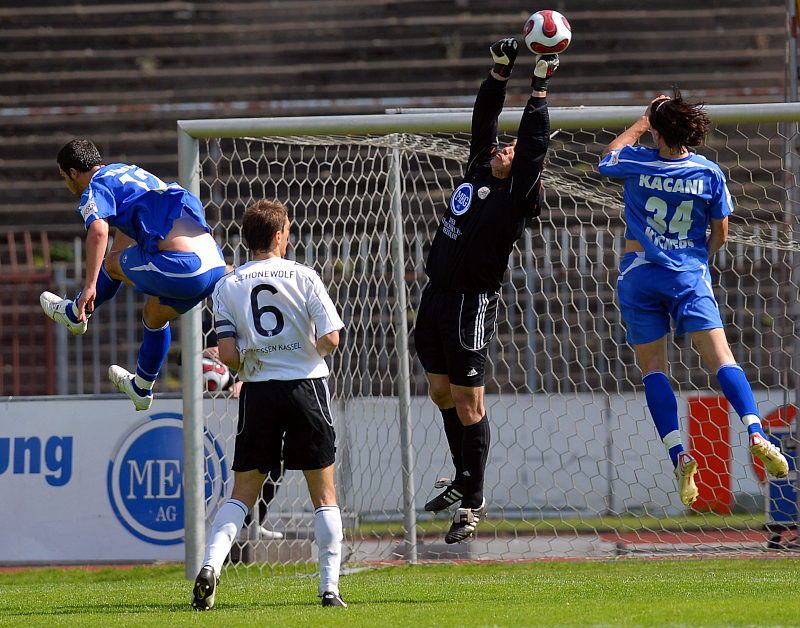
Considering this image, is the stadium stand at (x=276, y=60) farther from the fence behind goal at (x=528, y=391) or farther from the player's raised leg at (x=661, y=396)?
the player's raised leg at (x=661, y=396)

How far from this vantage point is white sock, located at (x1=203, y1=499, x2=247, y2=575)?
5180mm

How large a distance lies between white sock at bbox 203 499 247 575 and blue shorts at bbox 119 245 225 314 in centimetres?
151

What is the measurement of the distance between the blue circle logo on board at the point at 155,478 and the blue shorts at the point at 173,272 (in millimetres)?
2181

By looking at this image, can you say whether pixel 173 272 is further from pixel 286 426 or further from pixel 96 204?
pixel 286 426

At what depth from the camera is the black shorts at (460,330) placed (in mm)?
6066

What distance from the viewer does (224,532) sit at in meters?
5.25

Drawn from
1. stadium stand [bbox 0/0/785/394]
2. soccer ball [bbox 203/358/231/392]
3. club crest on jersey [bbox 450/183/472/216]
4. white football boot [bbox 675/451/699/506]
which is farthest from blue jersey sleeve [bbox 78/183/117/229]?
stadium stand [bbox 0/0/785/394]

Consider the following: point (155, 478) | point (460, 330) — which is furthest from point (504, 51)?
point (155, 478)

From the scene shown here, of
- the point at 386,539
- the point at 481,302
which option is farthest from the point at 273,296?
the point at 386,539

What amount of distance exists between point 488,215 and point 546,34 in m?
1.00

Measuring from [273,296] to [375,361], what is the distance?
14.3 ft

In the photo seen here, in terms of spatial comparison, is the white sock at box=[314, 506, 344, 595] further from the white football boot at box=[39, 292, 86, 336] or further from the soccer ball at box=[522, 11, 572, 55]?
the soccer ball at box=[522, 11, 572, 55]

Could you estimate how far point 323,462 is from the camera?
530cm

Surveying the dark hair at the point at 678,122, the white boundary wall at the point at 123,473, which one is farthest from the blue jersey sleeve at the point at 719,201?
the white boundary wall at the point at 123,473
